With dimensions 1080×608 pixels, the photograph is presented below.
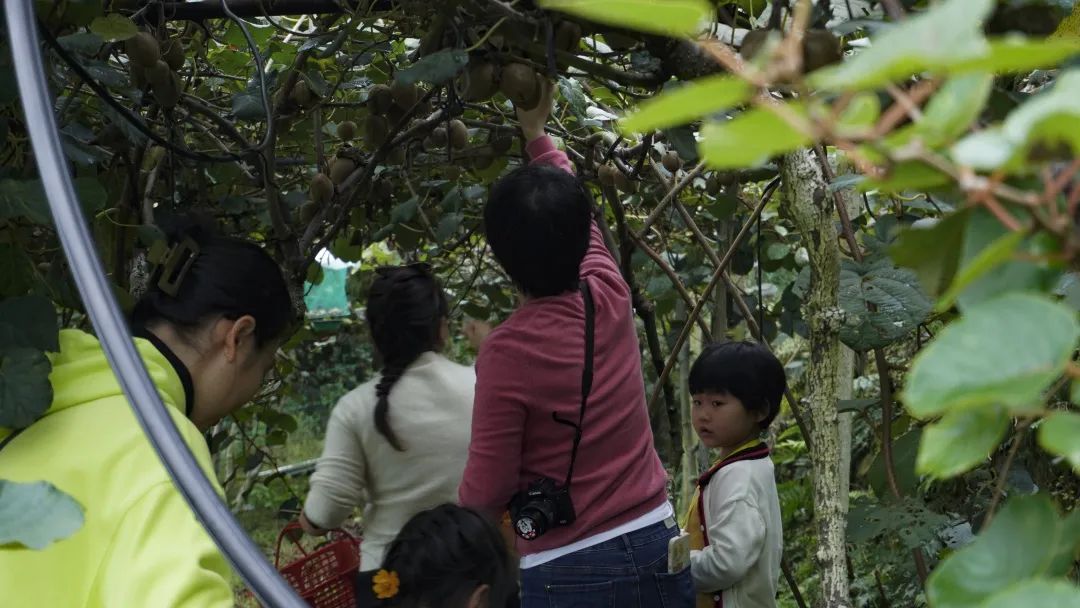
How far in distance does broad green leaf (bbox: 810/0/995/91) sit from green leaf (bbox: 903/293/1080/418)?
0.32 ft

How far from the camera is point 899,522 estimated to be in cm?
196

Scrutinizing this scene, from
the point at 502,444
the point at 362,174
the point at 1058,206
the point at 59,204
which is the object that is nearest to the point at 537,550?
the point at 502,444

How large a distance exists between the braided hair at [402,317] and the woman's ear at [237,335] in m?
1.05

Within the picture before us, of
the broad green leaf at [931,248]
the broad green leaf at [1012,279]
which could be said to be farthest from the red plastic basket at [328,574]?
the broad green leaf at [1012,279]

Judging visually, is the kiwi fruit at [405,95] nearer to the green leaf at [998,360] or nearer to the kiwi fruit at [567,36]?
the kiwi fruit at [567,36]

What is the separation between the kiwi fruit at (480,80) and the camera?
5.42 ft

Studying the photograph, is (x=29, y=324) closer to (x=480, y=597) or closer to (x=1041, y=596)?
(x=480, y=597)

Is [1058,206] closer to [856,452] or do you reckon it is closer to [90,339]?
[90,339]

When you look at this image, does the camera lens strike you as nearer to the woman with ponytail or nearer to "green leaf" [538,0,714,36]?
the woman with ponytail

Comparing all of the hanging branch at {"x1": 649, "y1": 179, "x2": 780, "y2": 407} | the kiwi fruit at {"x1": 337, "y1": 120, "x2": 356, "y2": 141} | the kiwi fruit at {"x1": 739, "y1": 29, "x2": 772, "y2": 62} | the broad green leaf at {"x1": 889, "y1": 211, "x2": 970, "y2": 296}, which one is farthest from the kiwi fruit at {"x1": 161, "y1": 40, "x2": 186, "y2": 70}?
the broad green leaf at {"x1": 889, "y1": 211, "x2": 970, "y2": 296}

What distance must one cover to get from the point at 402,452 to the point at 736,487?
0.70 meters

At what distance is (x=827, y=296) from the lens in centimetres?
140

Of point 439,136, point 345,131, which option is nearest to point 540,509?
point 439,136

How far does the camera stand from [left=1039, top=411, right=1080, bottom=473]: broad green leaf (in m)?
0.44
